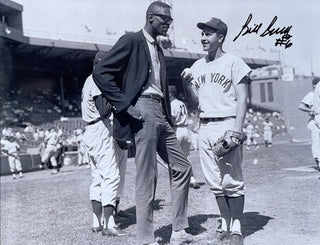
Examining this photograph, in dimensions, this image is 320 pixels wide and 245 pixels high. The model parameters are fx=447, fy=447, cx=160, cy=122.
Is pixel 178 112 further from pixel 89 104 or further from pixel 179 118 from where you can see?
pixel 89 104

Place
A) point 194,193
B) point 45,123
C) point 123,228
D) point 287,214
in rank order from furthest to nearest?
point 45,123, point 194,193, point 123,228, point 287,214

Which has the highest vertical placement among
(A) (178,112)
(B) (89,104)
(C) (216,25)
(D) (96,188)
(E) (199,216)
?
(C) (216,25)

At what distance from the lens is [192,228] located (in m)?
4.38

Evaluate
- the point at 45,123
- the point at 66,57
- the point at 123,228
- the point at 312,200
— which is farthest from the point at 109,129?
the point at 66,57

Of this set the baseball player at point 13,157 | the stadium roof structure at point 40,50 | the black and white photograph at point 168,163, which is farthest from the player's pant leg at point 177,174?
the stadium roof structure at point 40,50

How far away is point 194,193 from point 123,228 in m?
2.13

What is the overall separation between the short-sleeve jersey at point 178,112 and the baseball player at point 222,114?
142 inches

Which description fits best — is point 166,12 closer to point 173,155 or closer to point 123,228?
point 173,155

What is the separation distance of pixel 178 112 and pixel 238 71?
399 centimetres

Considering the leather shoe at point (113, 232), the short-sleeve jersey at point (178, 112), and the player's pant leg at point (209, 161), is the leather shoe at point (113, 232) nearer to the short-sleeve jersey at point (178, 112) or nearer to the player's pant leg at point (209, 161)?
the player's pant leg at point (209, 161)

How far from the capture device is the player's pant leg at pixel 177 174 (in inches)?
150

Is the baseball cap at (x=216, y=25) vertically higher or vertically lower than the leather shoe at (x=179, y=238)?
higher

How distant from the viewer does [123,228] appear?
488 cm
